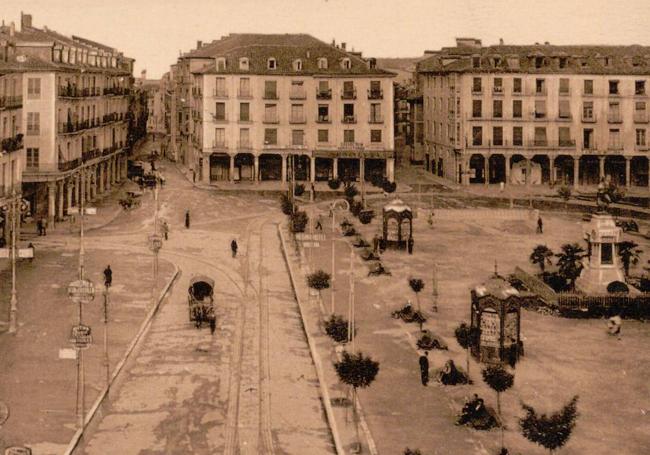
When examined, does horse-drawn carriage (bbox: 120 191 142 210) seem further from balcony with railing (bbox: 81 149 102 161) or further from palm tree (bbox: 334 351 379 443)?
palm tree (bbox: 334 351 379 443)

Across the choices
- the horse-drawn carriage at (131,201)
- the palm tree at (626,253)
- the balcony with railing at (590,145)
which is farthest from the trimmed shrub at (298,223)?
the balcony with railing at (590,145)

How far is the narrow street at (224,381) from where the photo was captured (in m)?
27.2

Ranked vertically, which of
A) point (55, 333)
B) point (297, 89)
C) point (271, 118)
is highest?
point (297, 89)

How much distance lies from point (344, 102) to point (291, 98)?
5.61m

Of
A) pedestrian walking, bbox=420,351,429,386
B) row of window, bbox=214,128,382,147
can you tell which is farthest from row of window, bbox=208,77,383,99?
pedestrian walking, bbox=420,351,429,386

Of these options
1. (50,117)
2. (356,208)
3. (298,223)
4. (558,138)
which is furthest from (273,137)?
(298,223)

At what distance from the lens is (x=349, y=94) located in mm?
101188

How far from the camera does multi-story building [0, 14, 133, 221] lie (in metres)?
73.4

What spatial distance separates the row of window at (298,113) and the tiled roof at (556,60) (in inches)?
383

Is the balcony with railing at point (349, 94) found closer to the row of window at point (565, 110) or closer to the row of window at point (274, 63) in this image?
the row of window at point (274, 63)

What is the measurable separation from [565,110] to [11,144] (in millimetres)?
60856

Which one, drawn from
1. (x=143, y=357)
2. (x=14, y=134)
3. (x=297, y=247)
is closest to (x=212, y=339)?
(x=143, y=357)

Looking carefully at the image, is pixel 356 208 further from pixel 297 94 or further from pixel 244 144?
pixel 297 94

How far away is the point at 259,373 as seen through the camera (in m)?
34.2
